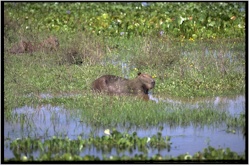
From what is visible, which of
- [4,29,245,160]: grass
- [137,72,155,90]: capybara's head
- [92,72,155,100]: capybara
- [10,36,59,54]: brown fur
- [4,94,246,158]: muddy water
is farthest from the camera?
[10,36,59,54]: brown fur

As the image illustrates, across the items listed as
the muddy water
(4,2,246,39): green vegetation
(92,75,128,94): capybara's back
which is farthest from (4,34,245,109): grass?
(4,2,246,39): green vegetation

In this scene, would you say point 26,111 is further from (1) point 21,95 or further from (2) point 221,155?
(2) point 221,155

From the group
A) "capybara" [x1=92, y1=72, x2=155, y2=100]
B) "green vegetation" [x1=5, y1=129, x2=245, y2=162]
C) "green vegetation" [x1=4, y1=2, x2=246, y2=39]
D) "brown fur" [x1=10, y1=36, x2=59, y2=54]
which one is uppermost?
"green vegetation" [x1=4, y1=2, x2=246, y2=39]

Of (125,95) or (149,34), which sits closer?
(125,95)

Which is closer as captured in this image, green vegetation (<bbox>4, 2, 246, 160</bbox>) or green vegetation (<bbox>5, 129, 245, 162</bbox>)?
green vegetation (<bbox>5, 129, 245, 162</bbox>)

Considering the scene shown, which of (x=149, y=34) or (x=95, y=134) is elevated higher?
(x=149, y=34)

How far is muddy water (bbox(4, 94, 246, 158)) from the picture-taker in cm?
854

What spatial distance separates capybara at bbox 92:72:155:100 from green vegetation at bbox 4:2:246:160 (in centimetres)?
21

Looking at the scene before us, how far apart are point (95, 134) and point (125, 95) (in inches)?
85.6

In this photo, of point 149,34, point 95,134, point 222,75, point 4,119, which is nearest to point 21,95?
point 4,119

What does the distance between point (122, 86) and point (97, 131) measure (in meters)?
2.19

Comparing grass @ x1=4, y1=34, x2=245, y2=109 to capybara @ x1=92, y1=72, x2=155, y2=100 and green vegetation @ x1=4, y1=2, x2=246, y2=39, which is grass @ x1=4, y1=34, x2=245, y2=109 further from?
green vegetation @ x1=4, y1=2, x2=246, y2=39

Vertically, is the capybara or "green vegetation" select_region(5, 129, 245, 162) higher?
the capybara

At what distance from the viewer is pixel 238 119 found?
952 centimetres
